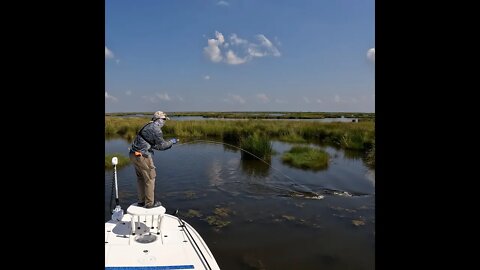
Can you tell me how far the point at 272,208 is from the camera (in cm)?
1130

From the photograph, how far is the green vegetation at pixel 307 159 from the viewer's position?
17.1 metres

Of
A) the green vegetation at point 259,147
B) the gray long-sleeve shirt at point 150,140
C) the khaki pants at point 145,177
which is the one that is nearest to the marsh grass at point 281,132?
the green vegetation at point 259,147

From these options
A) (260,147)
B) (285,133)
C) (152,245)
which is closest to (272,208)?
(260,147)

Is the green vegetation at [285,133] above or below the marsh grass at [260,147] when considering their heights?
above

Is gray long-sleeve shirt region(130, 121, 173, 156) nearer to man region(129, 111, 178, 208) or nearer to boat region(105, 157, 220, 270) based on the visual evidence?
man region(129, 111, 178, 208)

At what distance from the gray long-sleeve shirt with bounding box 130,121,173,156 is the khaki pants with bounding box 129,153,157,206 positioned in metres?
0.11

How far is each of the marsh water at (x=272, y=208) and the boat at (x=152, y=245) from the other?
2.40m

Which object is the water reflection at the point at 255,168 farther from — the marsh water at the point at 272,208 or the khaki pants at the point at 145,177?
the khaki pants at the point at 145,177

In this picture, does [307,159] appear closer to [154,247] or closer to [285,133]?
[285,133]

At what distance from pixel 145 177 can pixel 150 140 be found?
554 millimetres

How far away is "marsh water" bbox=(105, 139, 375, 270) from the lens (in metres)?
7.93
